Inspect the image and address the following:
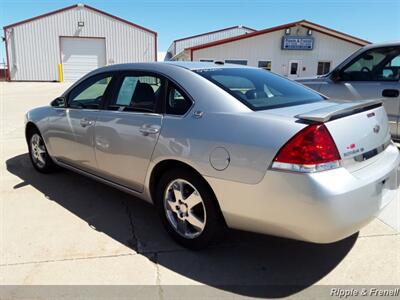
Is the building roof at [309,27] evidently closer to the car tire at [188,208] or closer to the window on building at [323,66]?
the window on building at [323,66]

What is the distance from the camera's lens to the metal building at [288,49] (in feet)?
88.4

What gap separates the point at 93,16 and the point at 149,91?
29.5 meters

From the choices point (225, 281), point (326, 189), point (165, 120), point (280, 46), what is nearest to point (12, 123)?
point (165, 120)

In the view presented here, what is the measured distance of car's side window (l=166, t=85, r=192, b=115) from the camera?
293 centimetres

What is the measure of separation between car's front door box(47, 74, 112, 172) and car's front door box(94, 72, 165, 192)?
0.61 ft

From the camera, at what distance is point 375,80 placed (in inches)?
215

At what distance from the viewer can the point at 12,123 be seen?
953 centimetres

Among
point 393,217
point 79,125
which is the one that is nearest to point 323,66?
point 393,217

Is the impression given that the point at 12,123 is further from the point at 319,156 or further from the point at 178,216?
the point at 319,156

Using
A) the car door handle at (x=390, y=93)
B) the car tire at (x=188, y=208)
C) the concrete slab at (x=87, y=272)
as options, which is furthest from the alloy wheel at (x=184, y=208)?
the car door handle at (x=390, y=93)

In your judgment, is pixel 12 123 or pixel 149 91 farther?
pixel 12 123

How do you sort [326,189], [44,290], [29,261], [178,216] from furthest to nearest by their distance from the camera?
[178,216]
[29,261]
[44,290]
[326,189]

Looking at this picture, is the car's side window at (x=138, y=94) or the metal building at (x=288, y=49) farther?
the metal building at (x=288, y=49)

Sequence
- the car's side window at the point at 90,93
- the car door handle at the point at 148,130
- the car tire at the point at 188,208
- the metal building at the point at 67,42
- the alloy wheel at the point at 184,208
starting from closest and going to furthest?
the car tire at the point at 188,208 → the alloy wheel at the point at 184,208 → the car door handle at the point at 148,130 → the car's side window at the point at 90,93 → the metal building at the point at 67,42
